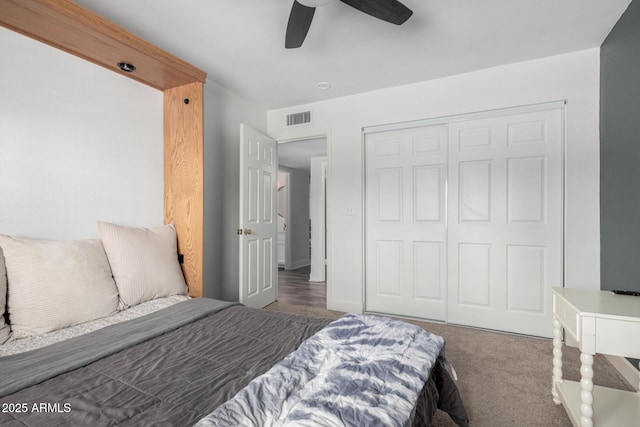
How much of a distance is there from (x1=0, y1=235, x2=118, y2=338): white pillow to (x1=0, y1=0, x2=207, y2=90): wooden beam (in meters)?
1.21

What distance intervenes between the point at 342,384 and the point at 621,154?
2.57m

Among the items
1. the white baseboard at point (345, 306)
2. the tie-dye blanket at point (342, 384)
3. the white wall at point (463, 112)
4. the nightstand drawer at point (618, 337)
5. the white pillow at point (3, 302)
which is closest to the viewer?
the tie-dye blanket at point (342, 384)

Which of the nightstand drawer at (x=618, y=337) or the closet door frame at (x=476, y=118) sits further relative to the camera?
the closet door frame at (x=476, y=118)

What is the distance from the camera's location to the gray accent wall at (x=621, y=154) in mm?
1952

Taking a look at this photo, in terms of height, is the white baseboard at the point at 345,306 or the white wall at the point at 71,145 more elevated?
the white wall at the point at 71,145

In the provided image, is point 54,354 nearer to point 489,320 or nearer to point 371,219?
point 371,219

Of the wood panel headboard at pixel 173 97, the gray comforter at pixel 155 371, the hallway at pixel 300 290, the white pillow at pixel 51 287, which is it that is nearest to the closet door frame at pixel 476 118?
the hallway at pixel 300 290

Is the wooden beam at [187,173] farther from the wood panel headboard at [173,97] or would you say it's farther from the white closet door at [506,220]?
the white closet door at [506,220]

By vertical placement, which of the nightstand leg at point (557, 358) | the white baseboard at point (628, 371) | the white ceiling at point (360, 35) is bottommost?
the white baseboard at point (628, 371)

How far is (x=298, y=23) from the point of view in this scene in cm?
184

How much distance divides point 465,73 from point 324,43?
4.91 feet

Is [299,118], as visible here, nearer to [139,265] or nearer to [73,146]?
[73,146]

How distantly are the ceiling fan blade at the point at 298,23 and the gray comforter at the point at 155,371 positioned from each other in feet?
5.65

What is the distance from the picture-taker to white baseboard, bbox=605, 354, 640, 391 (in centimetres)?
191
